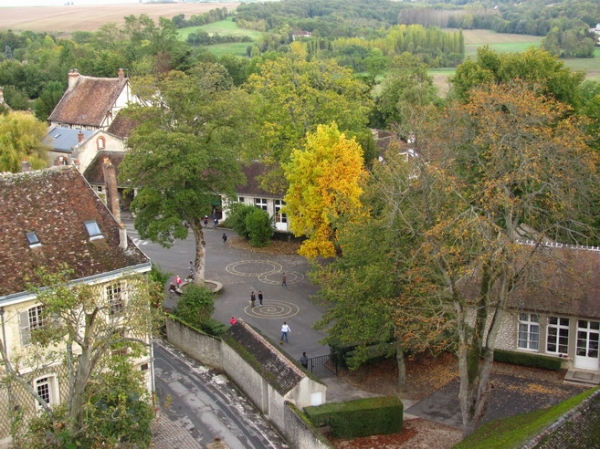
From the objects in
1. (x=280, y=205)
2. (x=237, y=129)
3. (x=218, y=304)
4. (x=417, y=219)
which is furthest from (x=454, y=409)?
(x=280, y=205)

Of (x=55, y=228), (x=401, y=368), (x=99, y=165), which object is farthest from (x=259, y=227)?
(x=55, y=228)

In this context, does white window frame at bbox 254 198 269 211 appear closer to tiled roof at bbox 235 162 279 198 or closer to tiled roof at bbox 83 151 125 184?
tiled roof at bbox 235 162 279 198

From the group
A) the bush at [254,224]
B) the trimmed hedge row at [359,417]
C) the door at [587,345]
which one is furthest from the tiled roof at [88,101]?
the door at [587,345]

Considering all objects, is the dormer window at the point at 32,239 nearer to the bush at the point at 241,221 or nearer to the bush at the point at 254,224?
the bush at the point at 254,224

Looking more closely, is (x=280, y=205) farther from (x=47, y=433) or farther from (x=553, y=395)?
(x=47, y=433)

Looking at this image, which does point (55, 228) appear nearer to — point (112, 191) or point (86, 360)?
point (112, 191)
